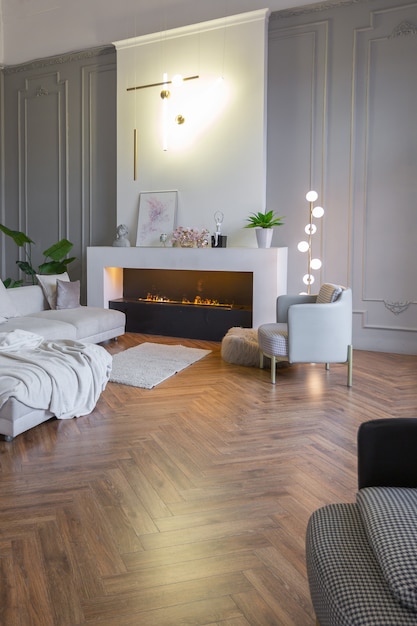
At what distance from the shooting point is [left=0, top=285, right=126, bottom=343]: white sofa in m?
4.67

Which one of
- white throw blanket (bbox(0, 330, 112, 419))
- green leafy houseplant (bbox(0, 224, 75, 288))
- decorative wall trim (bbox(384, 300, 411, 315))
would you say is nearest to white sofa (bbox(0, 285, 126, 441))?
white throw blanket (bbox(0, 330, 112, 419))

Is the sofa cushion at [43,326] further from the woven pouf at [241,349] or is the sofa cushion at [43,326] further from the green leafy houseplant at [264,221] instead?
the green leafy houseplant at [264,221]

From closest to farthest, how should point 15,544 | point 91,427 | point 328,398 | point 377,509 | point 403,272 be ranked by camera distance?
1. point 377,509
2. point 15,544
3. point 91,427
4. point 328,398
5. point 403,272

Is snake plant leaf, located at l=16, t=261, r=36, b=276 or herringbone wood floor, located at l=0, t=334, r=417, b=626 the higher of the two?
snake plant leaf, located at l=16, t=261, r=36, b=276

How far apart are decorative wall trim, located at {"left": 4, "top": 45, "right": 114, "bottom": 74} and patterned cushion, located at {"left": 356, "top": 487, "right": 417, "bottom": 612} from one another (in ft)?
22.6

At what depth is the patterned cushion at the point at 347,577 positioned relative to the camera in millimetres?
1044

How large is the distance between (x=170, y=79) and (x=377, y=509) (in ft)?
19.7

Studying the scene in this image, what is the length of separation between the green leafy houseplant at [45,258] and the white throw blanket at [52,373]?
3.12m

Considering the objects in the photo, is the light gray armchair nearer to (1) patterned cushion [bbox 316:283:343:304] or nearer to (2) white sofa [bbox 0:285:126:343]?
(1) patterned cushion [bbox 316:283:343:304]

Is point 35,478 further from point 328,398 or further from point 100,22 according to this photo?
point 100,22

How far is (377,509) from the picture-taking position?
1.30 metres

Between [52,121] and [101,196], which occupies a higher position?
[52,121]

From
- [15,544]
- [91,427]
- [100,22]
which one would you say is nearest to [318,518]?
[15,544]

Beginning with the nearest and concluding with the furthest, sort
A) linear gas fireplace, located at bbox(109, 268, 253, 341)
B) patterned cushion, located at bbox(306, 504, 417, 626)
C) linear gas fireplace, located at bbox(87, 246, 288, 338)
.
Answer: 1. patterned cushion, located at bbox(306, 504, 417, 626)
2. linear gas fireplace, located at bbox(87, 246, 288, 338)
3. linear gas fireplace, located at bbox(109, 268, 253, 341)
